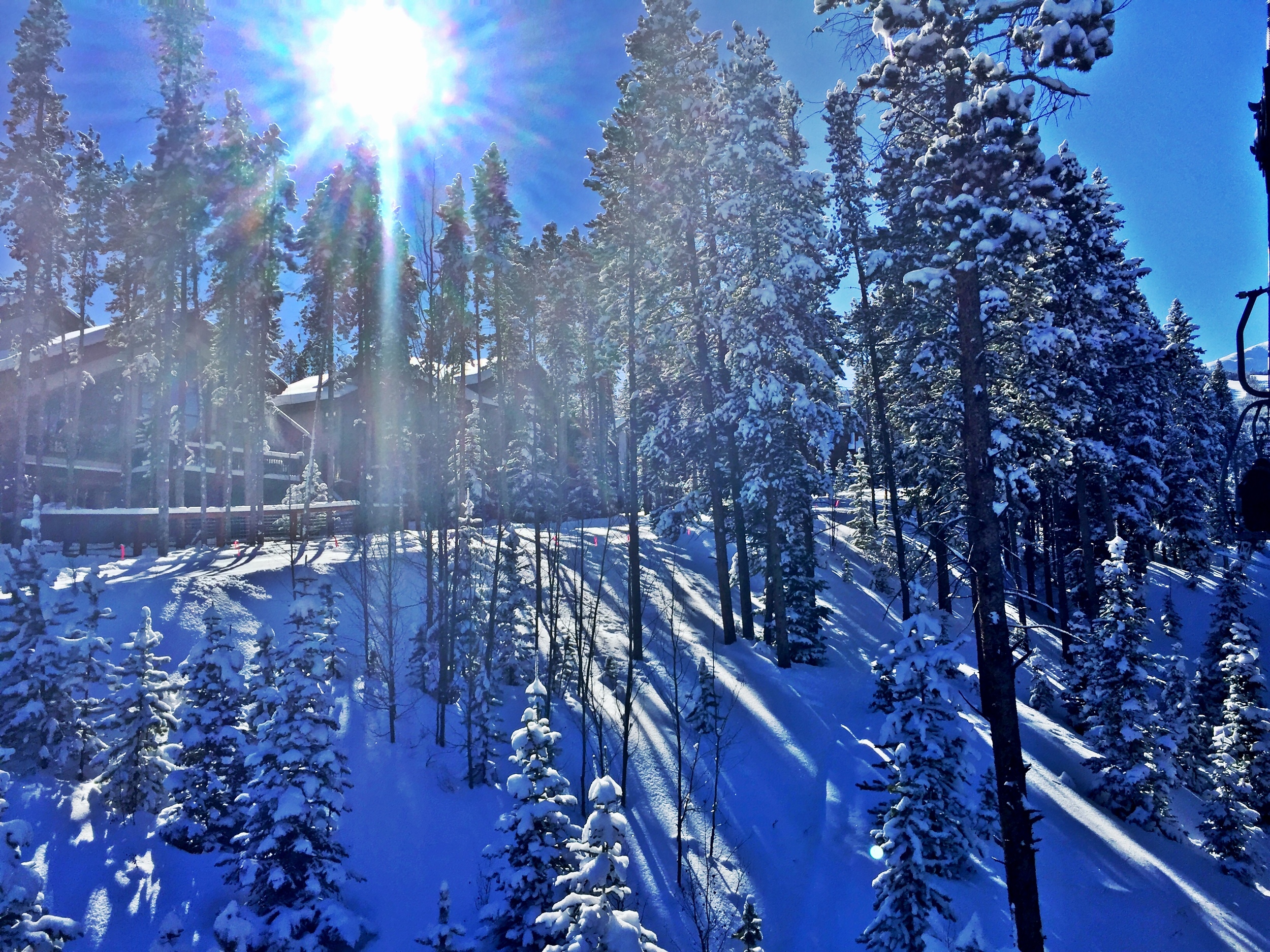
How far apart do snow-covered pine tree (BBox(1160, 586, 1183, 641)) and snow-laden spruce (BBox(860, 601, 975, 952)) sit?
34417 millimetres

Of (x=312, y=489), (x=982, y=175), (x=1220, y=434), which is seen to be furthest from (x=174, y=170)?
(x=1220, y=434)

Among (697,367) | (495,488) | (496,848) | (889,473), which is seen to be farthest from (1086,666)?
(495,488)

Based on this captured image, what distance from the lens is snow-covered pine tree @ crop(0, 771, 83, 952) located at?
7.39m

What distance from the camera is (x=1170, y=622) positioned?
36375 mm

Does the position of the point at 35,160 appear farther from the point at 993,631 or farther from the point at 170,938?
the point at 993,631

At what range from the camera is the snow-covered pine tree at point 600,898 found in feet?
22.8

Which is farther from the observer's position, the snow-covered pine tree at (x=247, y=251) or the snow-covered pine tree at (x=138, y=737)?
the snow-covered pine tree at (x=247, y=251)

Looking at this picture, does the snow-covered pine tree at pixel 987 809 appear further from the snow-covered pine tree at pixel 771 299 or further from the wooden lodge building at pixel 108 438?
the wooden lodge building at pixel 108 438

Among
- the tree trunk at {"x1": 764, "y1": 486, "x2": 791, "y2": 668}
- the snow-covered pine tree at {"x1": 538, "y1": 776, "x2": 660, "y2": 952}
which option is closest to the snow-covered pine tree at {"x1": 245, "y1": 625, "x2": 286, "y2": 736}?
the snow-covered pine tree at {"x1": 538, "y1": 776, "x2": 660, "y2": 952}

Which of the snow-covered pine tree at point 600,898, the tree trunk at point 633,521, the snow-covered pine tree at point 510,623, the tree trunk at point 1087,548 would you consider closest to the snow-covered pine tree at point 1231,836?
the tree trunk at point 1087,548

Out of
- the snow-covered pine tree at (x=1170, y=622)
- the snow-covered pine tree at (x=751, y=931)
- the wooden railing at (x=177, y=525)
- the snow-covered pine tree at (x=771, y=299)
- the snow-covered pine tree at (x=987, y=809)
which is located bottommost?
the snow-covered pine tree at (x=1170, y=622)

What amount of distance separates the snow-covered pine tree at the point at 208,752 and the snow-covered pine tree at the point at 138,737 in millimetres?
347

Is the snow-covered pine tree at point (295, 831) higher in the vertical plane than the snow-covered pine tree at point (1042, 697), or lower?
higher

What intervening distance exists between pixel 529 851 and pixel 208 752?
680 cm
